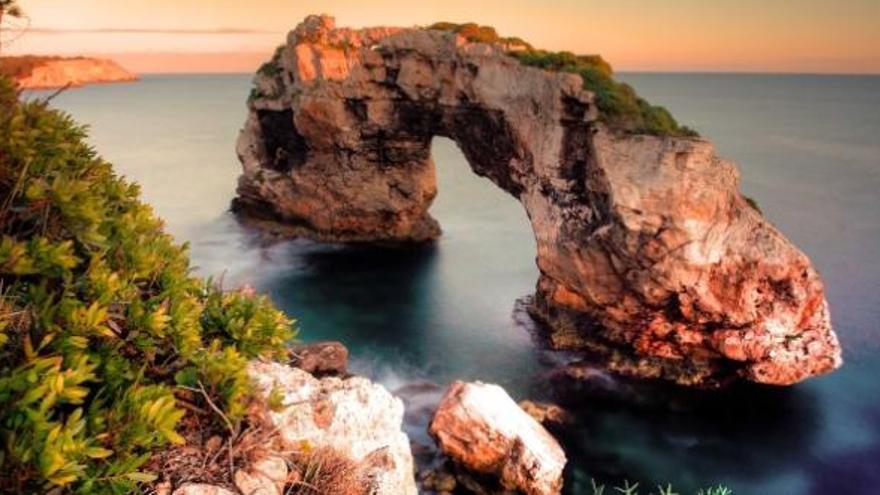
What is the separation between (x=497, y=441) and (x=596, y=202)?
9.88m

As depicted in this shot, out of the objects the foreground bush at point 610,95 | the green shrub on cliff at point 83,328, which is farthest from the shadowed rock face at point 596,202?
the green shrub on cliff at point 83,328

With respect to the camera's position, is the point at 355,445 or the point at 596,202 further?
the point at 596,202

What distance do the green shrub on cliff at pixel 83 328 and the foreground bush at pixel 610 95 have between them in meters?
16.8

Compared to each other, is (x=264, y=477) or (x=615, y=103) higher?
(x=615, y=103)

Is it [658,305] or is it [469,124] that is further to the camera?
[469,124]

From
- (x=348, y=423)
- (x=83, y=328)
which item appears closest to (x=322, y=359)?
(x=348, y=423)

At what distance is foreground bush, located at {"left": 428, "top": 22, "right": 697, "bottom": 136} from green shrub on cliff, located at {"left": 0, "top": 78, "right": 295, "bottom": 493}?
16822 mm

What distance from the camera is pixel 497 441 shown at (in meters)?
15.2

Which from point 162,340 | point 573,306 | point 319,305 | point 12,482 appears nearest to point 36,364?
point 12,482

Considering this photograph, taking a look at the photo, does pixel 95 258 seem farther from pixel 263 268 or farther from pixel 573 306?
pixel 263 268

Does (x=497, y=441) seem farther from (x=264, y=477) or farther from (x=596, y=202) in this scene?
(x=264, y=477)

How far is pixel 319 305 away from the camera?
2920 centimetres

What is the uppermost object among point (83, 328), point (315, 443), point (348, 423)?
point (83, 328)

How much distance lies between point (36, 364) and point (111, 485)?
107 cm
